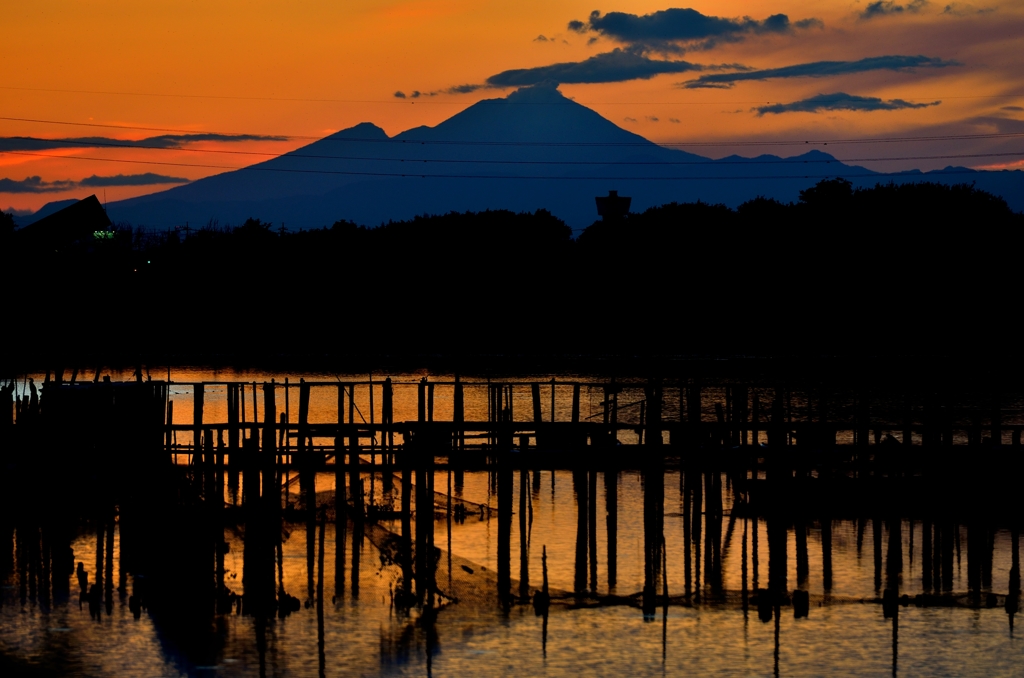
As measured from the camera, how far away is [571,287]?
307ft

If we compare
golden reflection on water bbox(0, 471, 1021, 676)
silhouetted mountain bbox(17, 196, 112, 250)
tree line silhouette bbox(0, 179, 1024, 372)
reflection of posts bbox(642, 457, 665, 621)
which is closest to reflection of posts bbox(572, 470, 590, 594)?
golden reflection on water bbox(0, 471, 1021, 676)

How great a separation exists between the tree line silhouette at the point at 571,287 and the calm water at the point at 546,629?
163ft


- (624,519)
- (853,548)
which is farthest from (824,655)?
(624,519)

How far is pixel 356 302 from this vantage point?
99812 mm

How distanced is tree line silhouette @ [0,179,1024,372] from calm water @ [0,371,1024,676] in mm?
49613

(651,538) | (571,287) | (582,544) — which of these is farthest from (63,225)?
(571,287)

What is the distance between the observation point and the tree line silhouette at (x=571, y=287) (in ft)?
265

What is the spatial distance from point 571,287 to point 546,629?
75.0 m

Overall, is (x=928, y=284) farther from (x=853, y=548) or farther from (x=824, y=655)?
(x=824, y=655)

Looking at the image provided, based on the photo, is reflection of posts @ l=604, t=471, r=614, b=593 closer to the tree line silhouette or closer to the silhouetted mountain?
the silhouetted mountain

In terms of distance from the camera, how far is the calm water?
56.8ft

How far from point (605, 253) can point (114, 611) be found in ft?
248

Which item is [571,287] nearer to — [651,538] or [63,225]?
Result: [63,225]

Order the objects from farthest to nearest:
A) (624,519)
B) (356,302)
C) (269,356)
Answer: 1. (356,302)
2. (269,356)
3. (624,519)
